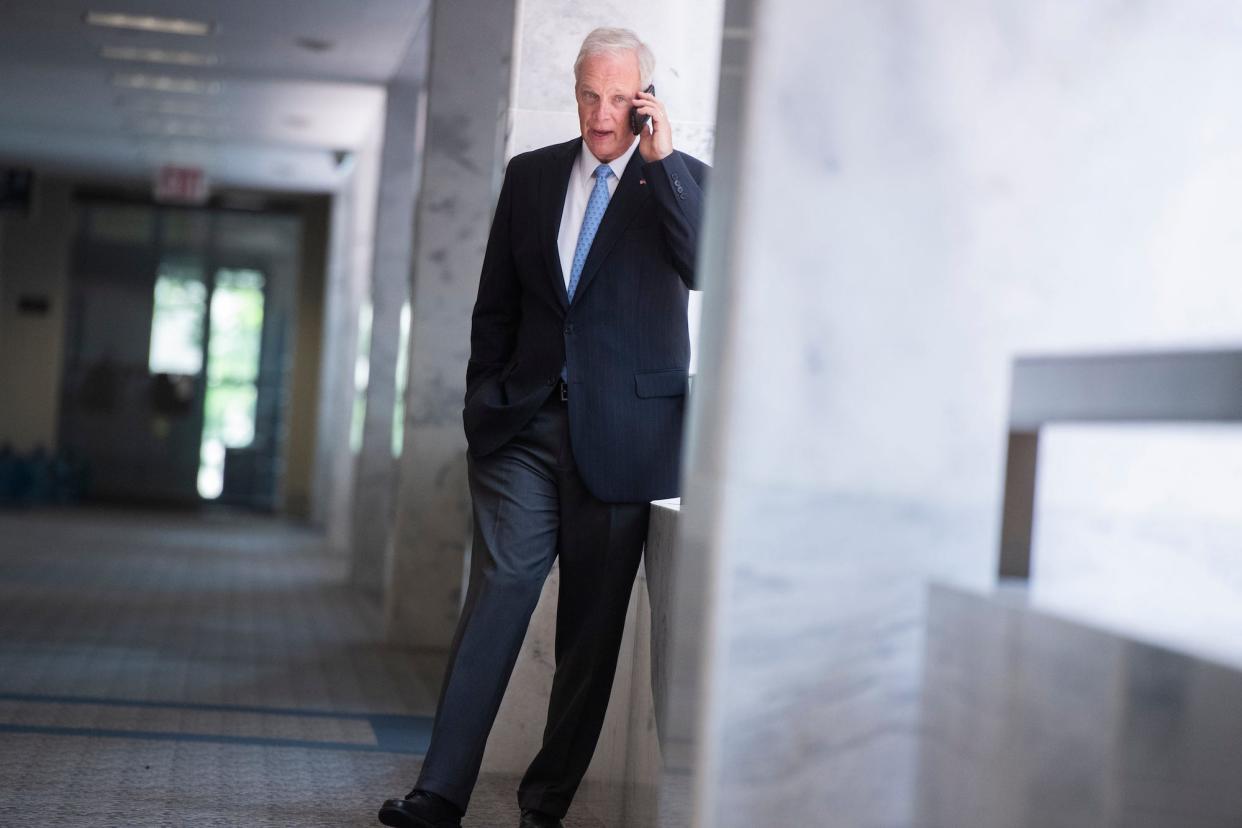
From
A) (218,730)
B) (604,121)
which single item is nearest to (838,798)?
(604,121)

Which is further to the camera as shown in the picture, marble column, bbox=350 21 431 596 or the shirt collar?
marble column, bbox=350 21 431 596

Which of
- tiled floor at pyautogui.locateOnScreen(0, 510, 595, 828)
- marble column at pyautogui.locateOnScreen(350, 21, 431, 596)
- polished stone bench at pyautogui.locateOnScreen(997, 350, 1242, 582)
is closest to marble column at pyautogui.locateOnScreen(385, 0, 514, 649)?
tiled floor at pyautogui.locateOnScreen(0, 510, 595, 828)

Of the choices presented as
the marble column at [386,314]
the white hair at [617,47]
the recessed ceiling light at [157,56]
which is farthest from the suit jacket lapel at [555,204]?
the recessed ceiling light at [157,56]

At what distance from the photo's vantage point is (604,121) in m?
2.82

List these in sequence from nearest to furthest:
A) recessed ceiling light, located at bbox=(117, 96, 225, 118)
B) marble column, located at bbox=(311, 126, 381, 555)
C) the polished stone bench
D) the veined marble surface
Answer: the veined marble surface → the polished stone bench → marble column, located at bbox=(311, 126, 381, 555) → recessed ceiling light, located at bbox=(117, 96, 225, 118)

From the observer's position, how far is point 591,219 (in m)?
2.85

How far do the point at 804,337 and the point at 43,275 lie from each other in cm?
1670

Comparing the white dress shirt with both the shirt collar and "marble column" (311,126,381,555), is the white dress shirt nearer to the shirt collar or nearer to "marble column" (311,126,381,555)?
the shirt collar

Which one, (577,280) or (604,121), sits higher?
(604,121)

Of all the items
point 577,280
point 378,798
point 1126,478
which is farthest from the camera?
point 378,798

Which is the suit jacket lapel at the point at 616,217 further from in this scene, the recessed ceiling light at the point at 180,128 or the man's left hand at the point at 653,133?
the recessed ceiling light at the point at 180,128

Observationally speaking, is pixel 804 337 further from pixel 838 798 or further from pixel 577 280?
pixel 577 280

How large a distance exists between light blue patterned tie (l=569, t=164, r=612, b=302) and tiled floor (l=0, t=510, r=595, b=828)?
3.59 ft

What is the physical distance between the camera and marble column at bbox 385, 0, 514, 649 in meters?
6.18
